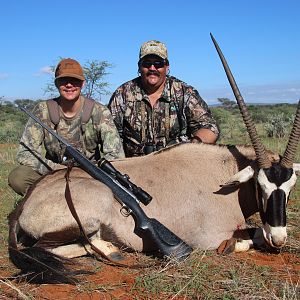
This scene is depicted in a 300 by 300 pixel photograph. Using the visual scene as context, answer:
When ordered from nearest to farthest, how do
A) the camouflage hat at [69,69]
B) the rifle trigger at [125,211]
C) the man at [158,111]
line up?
the rifle trigger at [125,211] → the camouflage hat at [69,69] → the man at [158,111]

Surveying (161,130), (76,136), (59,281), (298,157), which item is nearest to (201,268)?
(59,281)

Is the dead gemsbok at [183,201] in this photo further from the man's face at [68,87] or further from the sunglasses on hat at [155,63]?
the sunglasses on hat at [155,63]

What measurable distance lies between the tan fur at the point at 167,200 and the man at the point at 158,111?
1.48m

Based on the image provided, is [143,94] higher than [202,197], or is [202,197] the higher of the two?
[143,94]

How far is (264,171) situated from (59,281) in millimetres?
1870

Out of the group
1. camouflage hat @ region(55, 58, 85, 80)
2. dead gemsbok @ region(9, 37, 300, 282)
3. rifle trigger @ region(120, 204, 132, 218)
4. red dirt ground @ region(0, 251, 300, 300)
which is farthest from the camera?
camouflage hat @ region(55, 58, 85, 80)

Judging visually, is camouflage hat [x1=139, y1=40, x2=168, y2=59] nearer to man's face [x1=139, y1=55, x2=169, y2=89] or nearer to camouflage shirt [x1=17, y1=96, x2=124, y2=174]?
man's face [x1=139, y1=55, x2=169, y2=89]

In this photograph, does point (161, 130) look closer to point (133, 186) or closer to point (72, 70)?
A: point (72, 70)

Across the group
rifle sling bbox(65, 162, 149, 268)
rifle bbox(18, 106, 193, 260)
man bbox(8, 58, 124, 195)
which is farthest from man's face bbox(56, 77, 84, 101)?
rifle sling bbox(65, 162, 149, 268)

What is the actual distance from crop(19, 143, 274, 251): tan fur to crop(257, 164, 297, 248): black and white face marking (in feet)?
1.25

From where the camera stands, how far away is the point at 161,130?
599 centimetres

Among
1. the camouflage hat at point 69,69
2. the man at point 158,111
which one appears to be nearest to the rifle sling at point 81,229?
the camouflage hat at point 69,69

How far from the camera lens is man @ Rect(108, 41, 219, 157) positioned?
5852 mm

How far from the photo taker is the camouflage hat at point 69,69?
16.1ft
